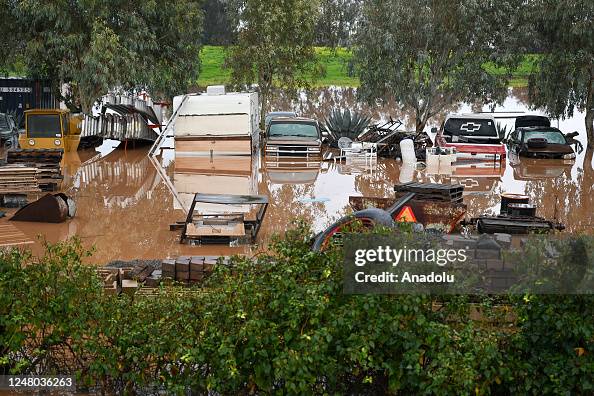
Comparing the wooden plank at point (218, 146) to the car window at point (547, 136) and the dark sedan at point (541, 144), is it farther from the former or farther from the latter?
the car window at point (547, 136)

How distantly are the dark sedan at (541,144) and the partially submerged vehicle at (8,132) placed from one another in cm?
1847

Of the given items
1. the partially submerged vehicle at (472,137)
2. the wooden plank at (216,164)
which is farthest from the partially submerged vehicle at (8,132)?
the partially submerged vehicle at (472,137)

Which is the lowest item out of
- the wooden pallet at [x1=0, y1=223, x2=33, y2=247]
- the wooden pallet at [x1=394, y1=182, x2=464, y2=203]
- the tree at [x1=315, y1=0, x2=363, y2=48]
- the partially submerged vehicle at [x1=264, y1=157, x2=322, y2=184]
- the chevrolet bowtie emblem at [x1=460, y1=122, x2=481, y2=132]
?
the wooden pallet at [x1=0, y1=223, x2=33, y2=247]

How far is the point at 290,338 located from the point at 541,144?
2609 cm

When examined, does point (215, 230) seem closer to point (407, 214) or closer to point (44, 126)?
point (407, 214)

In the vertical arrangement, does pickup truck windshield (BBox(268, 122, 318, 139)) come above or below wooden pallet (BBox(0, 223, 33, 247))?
above

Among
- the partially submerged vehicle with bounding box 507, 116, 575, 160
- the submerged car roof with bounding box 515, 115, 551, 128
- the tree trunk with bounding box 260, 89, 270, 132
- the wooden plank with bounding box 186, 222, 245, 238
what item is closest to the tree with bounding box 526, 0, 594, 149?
the submerged car roof with bounding box 515, 115, 551, 128

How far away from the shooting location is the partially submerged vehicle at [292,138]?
31125 millimetres

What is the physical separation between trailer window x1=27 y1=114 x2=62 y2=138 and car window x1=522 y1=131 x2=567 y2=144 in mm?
16727

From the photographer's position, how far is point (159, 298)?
813 centimetres

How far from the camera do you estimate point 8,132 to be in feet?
108

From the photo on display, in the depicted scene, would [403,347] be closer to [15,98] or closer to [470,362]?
[470,362]

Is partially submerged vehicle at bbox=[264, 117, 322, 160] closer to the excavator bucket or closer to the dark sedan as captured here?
the dark sedan

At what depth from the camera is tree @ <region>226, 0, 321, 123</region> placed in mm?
39344
